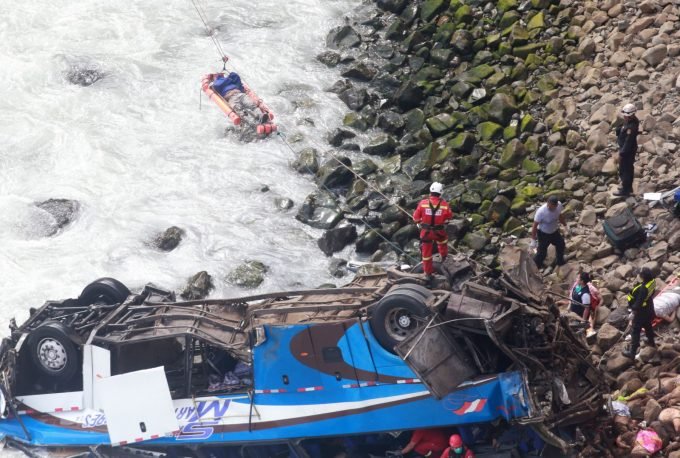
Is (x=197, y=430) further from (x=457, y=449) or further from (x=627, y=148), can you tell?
(x=627, y=148)

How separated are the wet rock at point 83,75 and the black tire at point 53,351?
13.1 m

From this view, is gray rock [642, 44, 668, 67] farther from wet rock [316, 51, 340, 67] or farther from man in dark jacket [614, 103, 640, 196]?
wet rock [316, 51, 340, 67]

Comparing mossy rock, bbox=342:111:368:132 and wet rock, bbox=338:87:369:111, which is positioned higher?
wet rock, bbox=338:87:369:111

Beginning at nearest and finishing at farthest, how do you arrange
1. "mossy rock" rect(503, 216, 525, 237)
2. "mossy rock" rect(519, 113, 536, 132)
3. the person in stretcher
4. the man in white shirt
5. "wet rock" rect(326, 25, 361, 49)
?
the man in white shirt < "mossy rock" rect(503, 216, 525, 237) < "mossy rock" rect(519, 113, 536, 132) < the person in stretcher < "wet rock" rect(326, 25, 361, 49)

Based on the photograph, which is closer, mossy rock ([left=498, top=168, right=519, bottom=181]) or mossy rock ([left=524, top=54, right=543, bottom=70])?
mossy rock ([left=498, top=168, right=519, bottom=181])

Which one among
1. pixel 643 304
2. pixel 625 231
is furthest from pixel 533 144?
pixel 643 304

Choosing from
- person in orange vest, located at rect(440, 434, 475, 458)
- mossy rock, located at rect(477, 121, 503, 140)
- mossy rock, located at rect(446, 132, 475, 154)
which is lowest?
person in orange vest, located at rect(440, 434, 475, 458)

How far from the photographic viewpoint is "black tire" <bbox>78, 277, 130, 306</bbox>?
14.2 m

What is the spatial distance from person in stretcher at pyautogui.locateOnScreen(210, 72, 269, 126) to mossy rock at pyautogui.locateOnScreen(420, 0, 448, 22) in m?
5.34

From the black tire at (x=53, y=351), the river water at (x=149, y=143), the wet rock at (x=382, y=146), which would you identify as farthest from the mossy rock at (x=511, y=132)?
the black tire at (x=53, y=351)

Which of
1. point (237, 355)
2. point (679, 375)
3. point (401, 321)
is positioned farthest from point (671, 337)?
point (237, 355)

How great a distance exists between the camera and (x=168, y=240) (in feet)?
64.0

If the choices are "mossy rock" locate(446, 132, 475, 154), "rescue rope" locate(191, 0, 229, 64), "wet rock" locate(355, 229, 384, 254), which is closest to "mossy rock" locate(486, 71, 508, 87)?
"mossy rock" locate(446, 132, 475, 154)

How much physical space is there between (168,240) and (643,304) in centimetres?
1064
